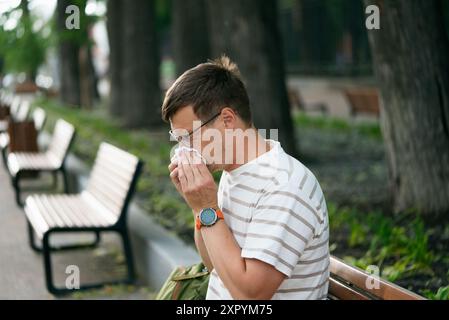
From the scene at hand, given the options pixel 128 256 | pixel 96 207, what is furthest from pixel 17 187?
pixel 128 256

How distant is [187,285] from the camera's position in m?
3.24

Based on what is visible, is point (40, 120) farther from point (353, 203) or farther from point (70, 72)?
point (70, 72)

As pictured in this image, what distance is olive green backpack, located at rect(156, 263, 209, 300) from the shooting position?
3.21 metres

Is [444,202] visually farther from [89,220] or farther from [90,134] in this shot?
[90,134]

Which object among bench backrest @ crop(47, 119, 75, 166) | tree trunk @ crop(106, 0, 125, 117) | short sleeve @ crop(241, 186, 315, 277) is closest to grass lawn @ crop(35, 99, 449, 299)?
bench backrest @ crop(47, 119, 75, 166)

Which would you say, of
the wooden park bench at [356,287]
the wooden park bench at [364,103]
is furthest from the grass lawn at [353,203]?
the wooden park bench at [356,287]

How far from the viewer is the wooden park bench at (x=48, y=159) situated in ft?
29.9

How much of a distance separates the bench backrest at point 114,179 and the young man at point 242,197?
3147mm

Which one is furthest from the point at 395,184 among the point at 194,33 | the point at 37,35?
the point at 37,35

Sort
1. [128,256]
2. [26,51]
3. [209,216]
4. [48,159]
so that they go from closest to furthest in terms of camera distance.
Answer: [209,216], [128,256], [48,159], [26,51]

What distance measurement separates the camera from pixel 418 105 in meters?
6.30

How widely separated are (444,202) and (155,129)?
10.5 meters

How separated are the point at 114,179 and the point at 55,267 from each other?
985mm
